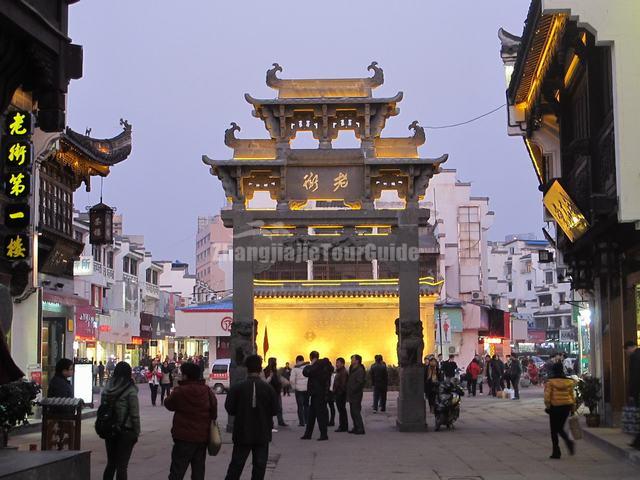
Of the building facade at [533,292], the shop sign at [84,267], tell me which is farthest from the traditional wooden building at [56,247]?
the building facade at [533,292]

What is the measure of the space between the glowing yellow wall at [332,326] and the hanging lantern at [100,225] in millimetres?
14900

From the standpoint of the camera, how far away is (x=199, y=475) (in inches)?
476

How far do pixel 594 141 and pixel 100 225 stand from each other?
61.6 ft

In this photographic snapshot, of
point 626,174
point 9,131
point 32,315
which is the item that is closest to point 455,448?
point 626,174

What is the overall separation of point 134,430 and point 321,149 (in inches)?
559

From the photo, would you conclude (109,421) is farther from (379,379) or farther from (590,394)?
(379,379)

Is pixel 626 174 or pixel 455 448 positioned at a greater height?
pixel 626 174

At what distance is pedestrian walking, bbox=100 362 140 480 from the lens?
488 inches

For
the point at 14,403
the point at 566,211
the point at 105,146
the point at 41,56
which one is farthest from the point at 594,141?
the point at 105,146

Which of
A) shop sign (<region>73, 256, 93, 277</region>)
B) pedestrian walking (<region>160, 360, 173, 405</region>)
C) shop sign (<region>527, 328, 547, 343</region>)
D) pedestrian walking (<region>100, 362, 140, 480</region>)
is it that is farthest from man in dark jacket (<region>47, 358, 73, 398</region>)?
shop sign (<region>527, 328, 547, 343</region>)

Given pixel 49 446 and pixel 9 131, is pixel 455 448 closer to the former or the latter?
pixel 49 446

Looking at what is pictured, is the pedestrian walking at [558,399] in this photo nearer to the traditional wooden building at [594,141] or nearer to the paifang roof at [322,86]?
the traditional wooden building at [594,141]

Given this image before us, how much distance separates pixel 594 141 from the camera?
20391 millimetres

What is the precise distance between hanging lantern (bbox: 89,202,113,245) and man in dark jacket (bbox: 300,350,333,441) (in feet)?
43.6
